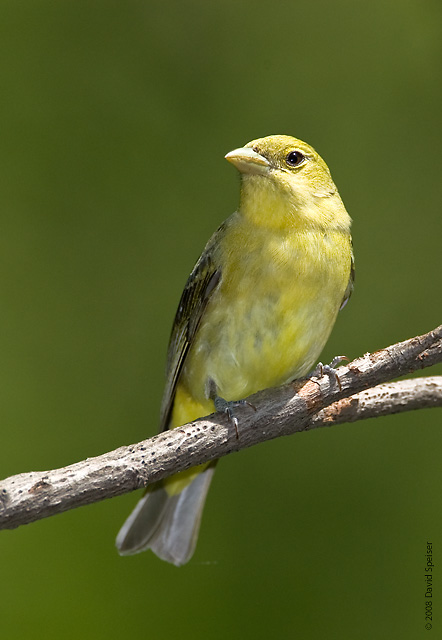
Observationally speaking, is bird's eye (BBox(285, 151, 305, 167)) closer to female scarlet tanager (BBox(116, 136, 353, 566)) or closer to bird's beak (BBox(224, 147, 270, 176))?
female scarlet tanager (BBox(116, 136, 353, 566))

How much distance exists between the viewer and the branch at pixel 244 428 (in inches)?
112

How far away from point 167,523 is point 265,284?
1.46 m

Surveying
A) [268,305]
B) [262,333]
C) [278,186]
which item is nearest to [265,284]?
[268,305]

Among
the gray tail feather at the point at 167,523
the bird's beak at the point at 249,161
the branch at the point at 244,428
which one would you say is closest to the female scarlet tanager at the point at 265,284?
the bird's beak at the point at 249,161

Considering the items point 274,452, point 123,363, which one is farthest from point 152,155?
point 274,452

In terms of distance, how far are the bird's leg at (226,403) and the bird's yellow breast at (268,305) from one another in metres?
0.03

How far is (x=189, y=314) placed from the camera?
149 inches

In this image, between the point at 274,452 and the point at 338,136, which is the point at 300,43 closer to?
the point at 338,136

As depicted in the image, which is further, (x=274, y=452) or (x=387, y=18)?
(x=387, y=18)

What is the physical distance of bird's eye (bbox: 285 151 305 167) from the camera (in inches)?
141

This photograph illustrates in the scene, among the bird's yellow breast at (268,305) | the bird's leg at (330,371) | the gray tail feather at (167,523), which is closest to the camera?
the bird's leg at (330,371)

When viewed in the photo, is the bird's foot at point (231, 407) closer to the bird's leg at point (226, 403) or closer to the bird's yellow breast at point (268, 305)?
the bird's leg at point (226, 403)

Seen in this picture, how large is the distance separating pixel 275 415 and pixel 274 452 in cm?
180

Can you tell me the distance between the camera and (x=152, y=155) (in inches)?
212
